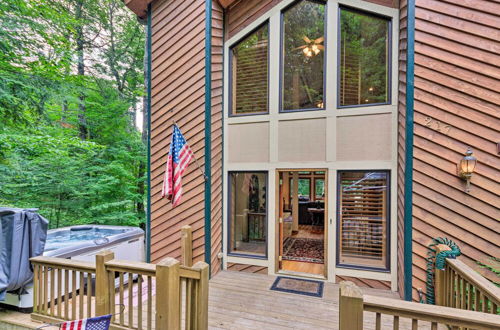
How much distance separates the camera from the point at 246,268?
4.66 m

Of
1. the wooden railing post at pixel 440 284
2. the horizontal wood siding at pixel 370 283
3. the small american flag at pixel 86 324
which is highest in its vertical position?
the small american flag at pixel 86 324

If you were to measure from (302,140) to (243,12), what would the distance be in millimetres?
2944

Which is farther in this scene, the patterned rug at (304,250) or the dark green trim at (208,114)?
the patterned rug at (304,250)

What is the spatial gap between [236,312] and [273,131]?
10.1 feet

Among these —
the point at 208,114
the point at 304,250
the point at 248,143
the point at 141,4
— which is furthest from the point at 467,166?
the point at 141,4

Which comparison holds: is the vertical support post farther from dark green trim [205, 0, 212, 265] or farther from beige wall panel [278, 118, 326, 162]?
beige wall panel [278, 118, 326, 162]

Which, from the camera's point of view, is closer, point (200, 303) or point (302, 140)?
point (200, 303)

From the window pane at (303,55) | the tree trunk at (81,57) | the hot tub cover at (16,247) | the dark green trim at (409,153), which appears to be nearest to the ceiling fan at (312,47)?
the window pane at (303,55)

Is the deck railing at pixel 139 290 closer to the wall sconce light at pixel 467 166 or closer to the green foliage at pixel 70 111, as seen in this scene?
the green foliage at pixel 70 111

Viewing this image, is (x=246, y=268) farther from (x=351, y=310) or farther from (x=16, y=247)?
(x=16, y=247)

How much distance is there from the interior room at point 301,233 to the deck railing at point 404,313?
9.16ft

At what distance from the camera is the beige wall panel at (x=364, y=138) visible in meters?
4.01

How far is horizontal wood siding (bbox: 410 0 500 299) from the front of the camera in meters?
3.23

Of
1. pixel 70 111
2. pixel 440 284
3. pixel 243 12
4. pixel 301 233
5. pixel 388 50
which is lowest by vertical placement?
pixel 301 233
